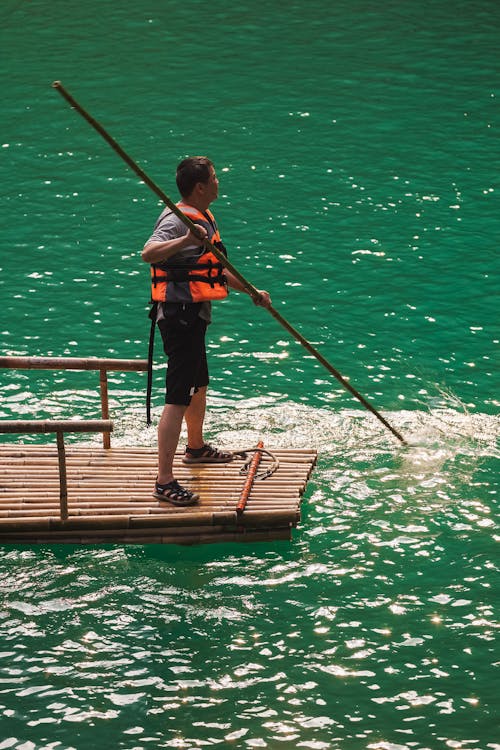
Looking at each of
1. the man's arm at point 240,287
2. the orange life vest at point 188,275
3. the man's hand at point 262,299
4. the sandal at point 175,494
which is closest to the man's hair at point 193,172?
the orange life vest at point 188,275

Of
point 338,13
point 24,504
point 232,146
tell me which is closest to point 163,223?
point 24,504

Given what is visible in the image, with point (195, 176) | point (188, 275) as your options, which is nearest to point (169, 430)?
point (188, 275)

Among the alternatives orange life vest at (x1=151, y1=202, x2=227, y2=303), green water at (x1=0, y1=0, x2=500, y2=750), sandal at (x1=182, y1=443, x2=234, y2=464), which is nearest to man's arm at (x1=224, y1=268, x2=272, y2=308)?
orange life vest at (x1=151, y1=202, x2=227, y2=303)

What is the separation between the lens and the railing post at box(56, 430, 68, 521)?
7.00m

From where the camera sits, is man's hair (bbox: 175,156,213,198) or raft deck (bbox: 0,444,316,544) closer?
man's hair (bbox: 175,156,213,198)

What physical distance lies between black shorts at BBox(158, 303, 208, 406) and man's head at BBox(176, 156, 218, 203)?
0.67m

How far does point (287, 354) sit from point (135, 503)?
331 centimetres

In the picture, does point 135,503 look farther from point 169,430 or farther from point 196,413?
point 196,413

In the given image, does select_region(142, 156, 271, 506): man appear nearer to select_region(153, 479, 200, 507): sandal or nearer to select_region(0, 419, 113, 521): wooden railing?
select_region(153, 479, 200, 507): sandal

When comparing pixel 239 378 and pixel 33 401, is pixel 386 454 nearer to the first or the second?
pixel 239 378

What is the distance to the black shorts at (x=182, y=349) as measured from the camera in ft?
23.6

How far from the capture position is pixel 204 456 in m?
7.98

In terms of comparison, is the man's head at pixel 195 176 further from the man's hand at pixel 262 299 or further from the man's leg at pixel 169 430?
the man's leg at pixel 169 430

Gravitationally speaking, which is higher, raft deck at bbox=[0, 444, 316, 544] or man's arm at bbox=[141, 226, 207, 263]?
man's arm at bbox=[141, 226, 207, 263]
